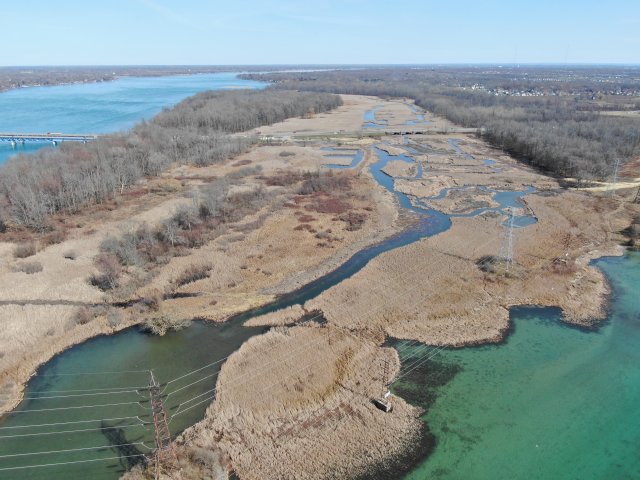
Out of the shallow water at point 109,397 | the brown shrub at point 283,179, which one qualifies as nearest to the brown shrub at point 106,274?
the shallow water at point 109,397

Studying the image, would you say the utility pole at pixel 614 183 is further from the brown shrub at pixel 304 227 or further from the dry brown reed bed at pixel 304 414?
the dry brown reed bed at pixel 304 414

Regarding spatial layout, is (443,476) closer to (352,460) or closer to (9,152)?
(352,460)

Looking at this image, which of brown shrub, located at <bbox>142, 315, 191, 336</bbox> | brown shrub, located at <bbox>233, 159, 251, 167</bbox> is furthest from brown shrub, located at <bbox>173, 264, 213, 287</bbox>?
brown shrub, located at <bbox>233, 159, 251, 167</bbox>

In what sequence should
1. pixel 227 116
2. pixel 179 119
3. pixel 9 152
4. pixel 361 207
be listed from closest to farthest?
pixel 361 207, pixel 9 152, pixel 179 119, pixel 227 116

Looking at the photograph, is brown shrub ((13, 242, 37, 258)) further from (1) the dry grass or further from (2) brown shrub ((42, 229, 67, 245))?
(1) the dry grass

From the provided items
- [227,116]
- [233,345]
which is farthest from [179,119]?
[233,345]

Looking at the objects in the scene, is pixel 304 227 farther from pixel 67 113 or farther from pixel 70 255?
pixel 67 113
